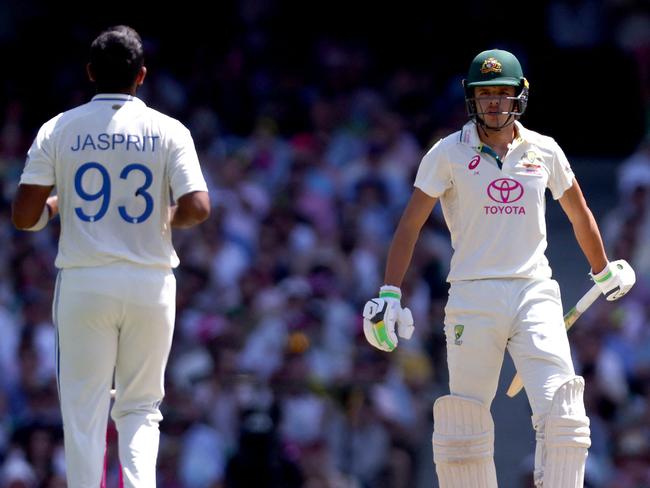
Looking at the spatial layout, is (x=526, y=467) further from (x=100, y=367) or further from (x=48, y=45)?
(x=48, y=45)

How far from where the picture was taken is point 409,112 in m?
12.5

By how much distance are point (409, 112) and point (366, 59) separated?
49.8 inches

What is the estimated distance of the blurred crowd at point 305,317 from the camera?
30.2ft

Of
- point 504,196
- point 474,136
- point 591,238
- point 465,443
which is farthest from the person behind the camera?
point 591,238

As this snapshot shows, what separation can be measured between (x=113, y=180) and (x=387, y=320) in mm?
1224

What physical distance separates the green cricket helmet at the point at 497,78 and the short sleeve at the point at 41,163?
168 cm

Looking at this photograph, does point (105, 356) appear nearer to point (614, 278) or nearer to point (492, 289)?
point (492, 289)

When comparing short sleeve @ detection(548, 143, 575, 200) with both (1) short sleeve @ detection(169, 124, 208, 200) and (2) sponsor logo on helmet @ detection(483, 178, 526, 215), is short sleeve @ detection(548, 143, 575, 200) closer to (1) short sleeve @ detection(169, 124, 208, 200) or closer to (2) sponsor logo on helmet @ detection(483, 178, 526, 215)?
(2) sponsor logo on helmet @ detection(483, 178, 526, 215)

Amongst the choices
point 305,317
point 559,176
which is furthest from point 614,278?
point 305,317

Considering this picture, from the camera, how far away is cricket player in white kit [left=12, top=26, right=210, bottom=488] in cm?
559

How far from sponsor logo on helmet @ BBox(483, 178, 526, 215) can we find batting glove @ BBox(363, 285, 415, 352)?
517mm

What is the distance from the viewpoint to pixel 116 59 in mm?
5715

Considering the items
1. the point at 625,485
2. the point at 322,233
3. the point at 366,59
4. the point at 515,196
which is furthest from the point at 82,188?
the point at 366,59

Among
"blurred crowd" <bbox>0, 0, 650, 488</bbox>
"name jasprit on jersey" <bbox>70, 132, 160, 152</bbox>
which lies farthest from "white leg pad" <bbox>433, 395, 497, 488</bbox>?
"blurred crowd" <bbox>0, 0, 650, 488</bbox>
